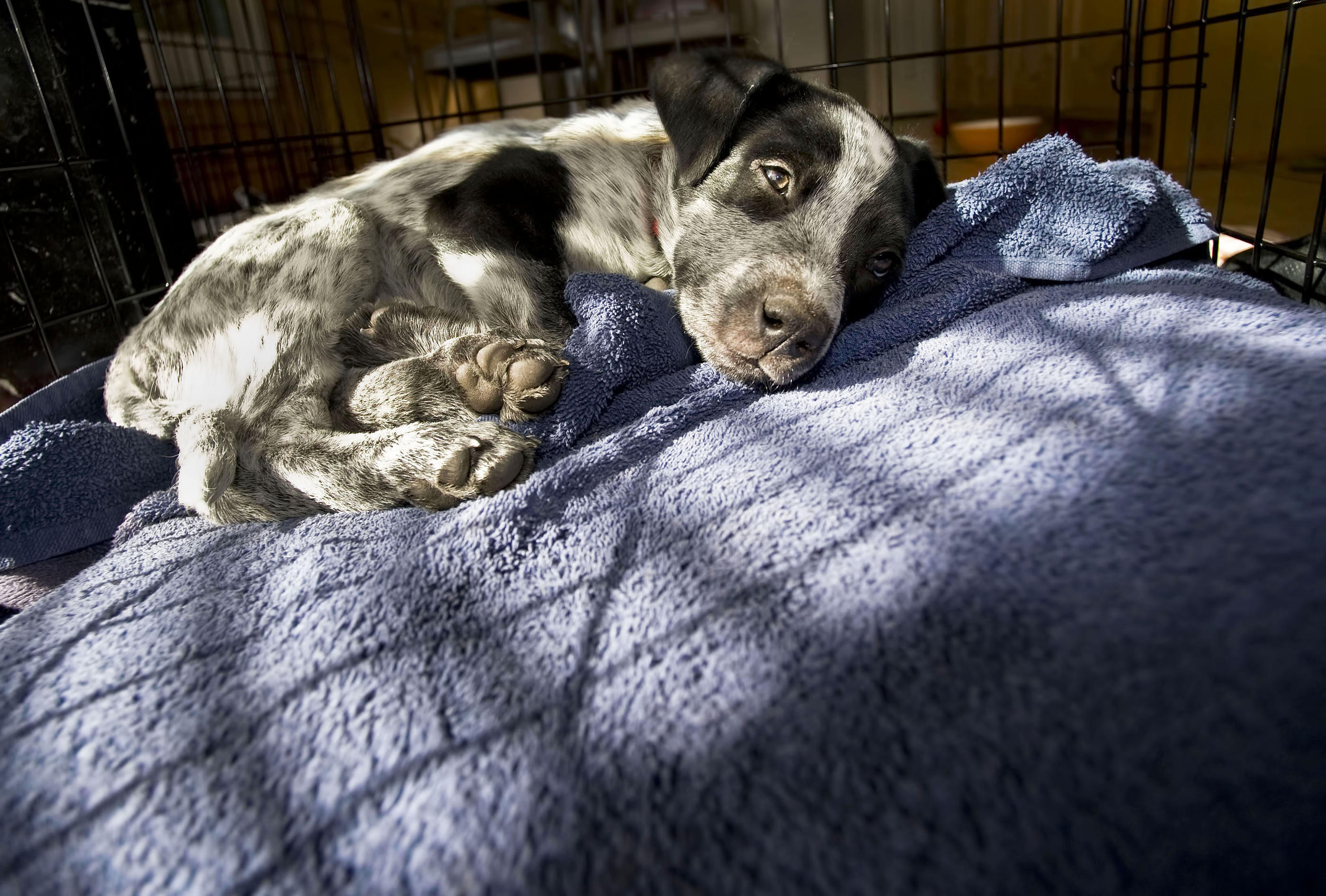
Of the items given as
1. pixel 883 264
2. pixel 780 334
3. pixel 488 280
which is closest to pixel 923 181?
pixel 883 264

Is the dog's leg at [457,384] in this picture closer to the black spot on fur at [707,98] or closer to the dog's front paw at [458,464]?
the dog's front paw at [458,464]

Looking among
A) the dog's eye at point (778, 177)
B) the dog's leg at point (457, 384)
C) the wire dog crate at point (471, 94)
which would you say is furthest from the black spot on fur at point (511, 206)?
the wire dog crate at point (471, 94)

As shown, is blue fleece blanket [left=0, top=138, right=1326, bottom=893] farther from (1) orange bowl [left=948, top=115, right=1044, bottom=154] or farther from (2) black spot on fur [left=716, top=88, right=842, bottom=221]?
(1) orange bowl [left=948, top=115, right=1044, bottom=154]

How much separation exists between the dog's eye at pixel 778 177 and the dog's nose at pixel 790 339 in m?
0.46

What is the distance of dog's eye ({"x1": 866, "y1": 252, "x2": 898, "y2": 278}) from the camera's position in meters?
2.04

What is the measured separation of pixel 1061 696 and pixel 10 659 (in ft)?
4.48

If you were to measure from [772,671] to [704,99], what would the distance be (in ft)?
5.52

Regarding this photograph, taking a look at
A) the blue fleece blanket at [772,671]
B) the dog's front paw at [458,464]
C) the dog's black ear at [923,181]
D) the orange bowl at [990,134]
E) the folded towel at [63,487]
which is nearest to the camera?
the blue fleece blanket at [772,671]

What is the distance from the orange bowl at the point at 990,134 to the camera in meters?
4.71

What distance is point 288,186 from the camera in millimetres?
3408

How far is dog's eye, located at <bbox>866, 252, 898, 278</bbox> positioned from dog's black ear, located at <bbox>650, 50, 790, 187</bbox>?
0.52 metres

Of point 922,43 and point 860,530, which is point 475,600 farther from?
point 922,43

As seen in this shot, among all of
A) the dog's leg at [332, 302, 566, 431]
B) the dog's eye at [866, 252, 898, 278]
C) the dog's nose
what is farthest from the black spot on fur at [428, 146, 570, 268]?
the dog's eye at [866, 252, 898, 278]

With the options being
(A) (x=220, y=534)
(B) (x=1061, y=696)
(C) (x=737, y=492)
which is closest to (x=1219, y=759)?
(B) (x=1061, y=696)
